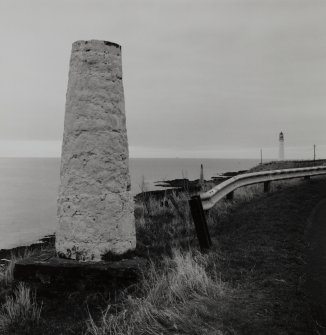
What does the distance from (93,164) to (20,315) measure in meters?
1.79

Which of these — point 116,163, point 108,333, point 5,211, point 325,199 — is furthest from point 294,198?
point 5,211

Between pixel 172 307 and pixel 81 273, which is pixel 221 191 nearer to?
pixel 81 273

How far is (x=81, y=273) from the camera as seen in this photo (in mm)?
4688

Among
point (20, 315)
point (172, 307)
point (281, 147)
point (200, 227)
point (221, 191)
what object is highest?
point (281, 147)

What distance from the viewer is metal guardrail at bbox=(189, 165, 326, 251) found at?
5868mm

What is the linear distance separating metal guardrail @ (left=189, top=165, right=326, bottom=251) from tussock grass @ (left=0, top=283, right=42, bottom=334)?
2.43 meters

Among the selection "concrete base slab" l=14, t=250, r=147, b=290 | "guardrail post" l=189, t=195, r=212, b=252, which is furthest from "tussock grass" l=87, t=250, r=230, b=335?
"guardrail post" l=189, t=195, r=212, b=252

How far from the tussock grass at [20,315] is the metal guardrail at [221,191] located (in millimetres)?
2430

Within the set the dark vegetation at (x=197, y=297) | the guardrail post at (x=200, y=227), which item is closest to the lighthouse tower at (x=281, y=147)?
the dark vegetation at (x=197, y=297)

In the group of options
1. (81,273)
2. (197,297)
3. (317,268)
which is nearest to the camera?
(197,297)

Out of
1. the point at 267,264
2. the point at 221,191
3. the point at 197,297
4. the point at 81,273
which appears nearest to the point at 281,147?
the point at 221,191

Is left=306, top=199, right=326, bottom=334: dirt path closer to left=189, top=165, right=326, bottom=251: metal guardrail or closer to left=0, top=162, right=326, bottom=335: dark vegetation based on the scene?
left=0, top=162, right=326, bottom=335: dark vegetation

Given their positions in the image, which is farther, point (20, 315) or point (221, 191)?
point (221, 191)

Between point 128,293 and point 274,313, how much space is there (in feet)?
5.38
